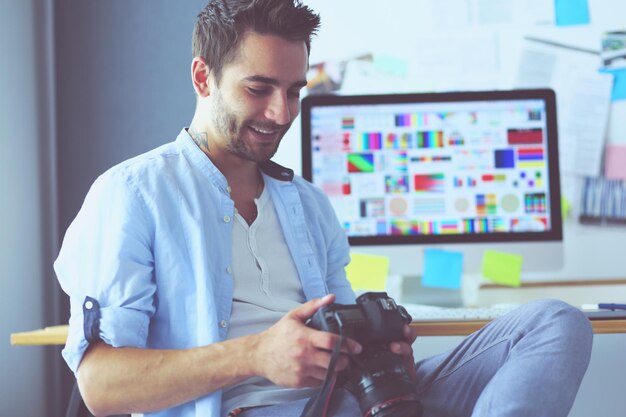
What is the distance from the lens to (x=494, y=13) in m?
2.23

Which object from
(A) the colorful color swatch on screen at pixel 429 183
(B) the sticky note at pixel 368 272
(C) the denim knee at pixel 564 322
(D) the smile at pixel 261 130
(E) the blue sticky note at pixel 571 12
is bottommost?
(B) the sticky note at pixel 368 272

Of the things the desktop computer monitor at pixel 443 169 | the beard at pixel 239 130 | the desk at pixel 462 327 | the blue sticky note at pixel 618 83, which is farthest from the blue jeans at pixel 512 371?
the blue sticky note at pixel 618 83

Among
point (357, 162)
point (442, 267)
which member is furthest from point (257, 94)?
point (442, 267)

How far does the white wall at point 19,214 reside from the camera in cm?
202

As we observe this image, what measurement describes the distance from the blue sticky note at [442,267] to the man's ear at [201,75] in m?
0.75

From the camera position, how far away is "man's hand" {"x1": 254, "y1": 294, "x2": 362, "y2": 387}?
3.18 ft

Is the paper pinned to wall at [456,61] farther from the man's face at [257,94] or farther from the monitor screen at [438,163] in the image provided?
the man's face at [257,94]

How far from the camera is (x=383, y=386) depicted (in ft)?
3.23

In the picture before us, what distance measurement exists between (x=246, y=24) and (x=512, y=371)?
64 centimetres

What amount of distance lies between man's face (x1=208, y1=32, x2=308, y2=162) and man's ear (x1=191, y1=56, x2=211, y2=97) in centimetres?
4

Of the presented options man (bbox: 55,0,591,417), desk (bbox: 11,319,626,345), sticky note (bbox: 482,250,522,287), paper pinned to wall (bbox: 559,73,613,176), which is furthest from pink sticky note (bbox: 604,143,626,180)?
man (bbox: 55,0,591,417)

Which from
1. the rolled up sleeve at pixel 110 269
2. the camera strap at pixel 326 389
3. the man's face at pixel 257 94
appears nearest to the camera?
the camera strap at pixel 326 389

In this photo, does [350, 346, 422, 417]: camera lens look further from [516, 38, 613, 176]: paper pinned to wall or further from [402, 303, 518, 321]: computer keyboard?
[516, 38, 613, 176]: paper pinned to wall

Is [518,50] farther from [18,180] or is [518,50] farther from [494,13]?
[18,180]
